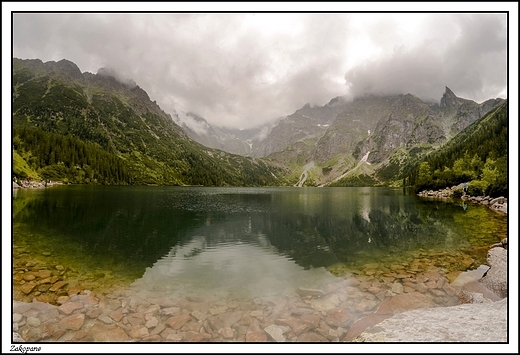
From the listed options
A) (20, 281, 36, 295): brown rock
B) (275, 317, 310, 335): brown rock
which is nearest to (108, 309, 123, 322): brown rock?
(20, 281, 36, 295): brown rock

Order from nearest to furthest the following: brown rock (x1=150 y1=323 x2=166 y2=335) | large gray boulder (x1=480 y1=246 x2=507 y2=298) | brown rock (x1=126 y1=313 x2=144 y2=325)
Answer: brown rock (x1=150 y1=323 x2=166 y2=335) → brown rock (x1=126 y1=313 x2=144 y2=325) → large gray boulder (x1=480 y1=246 x2=507 y2=298)

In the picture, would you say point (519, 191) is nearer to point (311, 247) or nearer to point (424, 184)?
point (311, 247)

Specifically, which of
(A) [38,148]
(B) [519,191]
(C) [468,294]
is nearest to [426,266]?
(C) [468,294]

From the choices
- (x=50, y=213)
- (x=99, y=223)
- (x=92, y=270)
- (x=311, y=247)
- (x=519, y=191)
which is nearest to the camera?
(x=519, y=191)

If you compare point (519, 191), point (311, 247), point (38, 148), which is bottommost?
point (311, 247)

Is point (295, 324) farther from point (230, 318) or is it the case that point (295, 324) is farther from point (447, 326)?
point (447, 326)

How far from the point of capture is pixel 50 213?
4131 centimetres

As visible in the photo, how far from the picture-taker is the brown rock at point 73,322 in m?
11.3

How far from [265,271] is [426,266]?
39.8 ft

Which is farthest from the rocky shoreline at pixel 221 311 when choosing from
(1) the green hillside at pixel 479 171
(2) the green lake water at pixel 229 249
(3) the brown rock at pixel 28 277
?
(1) the green hillside at pixel 479 171

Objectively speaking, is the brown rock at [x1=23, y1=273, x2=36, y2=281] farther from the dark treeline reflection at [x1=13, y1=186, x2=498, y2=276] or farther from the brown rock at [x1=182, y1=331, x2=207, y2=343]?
the brown rock at [x1=182, y1=331, x2=207, y2=343]

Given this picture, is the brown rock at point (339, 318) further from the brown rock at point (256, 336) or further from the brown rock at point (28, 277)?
the brown rock at point (28, 277)

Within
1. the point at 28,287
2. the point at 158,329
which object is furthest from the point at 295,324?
the point at 28,287

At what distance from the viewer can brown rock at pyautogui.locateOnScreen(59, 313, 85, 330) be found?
11312 millimetres
